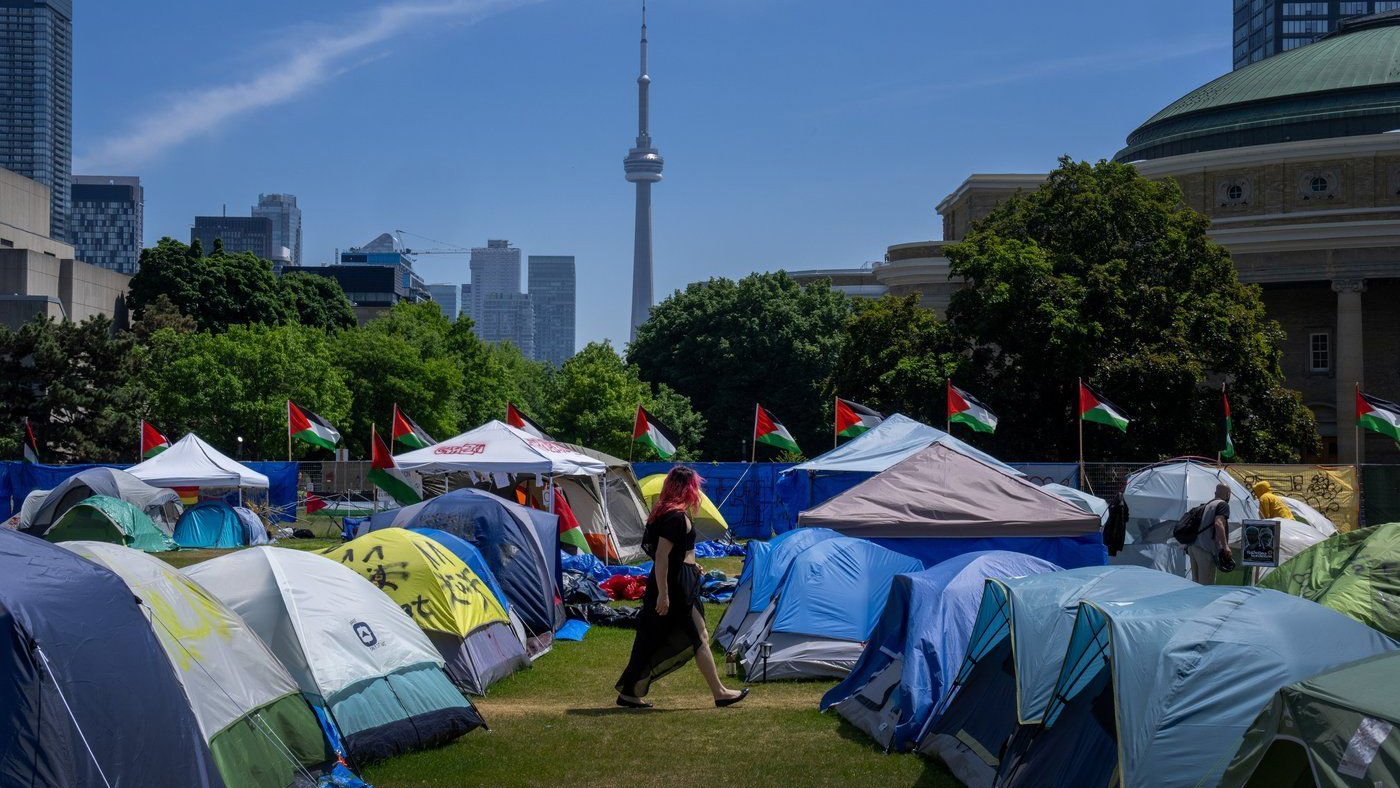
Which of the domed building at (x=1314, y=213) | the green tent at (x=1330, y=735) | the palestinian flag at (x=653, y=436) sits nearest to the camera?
the green tent at (x=1330, y=735)

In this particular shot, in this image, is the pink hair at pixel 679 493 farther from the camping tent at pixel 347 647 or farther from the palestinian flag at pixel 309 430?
the palestinian flag at pixel 309 430

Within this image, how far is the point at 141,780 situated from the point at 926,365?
1265 inches

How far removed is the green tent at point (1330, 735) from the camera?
201 inches

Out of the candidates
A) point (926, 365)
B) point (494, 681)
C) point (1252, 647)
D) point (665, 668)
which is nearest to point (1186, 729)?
point (1252, 647)

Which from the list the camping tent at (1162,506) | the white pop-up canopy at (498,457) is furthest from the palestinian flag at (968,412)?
the white pop-up canopy at (498,457)

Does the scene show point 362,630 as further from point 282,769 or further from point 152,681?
point 152,681

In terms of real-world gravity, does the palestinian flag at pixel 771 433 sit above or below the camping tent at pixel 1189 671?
above

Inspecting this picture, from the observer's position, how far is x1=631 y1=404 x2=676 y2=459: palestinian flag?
2872 centimetres

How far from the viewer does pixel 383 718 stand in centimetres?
924

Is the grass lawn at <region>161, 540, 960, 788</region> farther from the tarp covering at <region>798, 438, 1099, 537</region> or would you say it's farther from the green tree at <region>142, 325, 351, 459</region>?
the green tree at <region>142, 325, 351, 459</region>

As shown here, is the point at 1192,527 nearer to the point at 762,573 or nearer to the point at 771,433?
the point at 762,573

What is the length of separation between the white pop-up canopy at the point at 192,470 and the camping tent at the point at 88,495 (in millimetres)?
371

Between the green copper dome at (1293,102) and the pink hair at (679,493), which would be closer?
the pink hair at (679,493)

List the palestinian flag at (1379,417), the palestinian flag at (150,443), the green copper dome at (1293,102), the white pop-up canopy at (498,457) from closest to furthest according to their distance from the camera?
the white pop-up canopy at (498,457), the palestinian flag at (1379,417), the palestinian flag at (150,443), the green copper dome at (1293,102)
